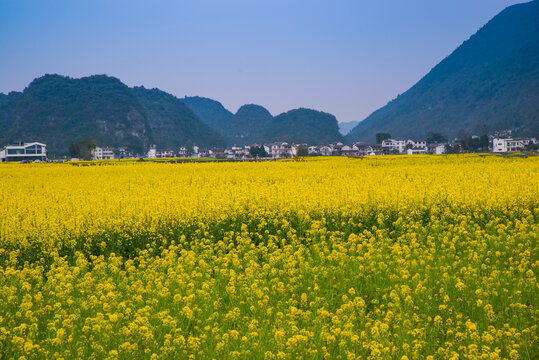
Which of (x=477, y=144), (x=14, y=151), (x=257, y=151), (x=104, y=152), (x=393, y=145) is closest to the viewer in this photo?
(x=477, y=144)

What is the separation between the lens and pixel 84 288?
8.04 metres

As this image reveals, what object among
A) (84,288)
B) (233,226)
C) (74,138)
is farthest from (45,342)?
(74,138)

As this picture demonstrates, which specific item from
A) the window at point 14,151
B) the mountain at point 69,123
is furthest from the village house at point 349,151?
the window at point 14,151

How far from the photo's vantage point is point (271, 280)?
26.6 ft

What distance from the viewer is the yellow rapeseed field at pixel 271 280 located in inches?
232

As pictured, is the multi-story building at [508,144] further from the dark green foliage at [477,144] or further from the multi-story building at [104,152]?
the multi-story building at [104,152]

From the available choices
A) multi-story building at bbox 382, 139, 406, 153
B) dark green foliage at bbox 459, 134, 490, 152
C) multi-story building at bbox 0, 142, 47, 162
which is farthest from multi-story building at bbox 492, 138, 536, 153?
multi-story building at bbox 0, 142, 47, 162

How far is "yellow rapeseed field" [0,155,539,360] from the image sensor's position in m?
5.88

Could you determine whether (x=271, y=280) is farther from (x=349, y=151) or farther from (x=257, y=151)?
(x=349, y=151)

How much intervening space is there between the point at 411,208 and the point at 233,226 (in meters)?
5.01

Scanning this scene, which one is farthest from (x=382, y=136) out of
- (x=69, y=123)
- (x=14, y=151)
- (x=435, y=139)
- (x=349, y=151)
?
(x=14, y=151)

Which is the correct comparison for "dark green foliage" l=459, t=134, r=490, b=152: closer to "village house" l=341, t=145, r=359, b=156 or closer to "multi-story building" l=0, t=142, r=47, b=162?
"village house" l=341, t=145, r=359, b=156

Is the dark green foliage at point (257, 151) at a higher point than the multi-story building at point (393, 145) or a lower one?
lower

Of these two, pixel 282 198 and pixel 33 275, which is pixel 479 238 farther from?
pixel 33 275
